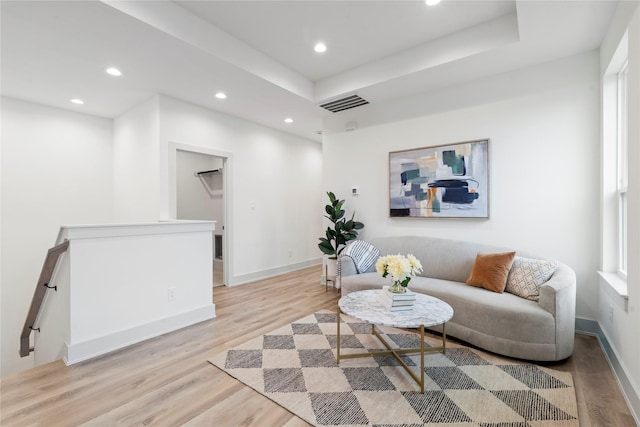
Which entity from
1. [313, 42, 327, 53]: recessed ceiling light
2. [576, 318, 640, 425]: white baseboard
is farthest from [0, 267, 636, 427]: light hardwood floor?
[313, 42, 327, 53]: recessed ceiling light

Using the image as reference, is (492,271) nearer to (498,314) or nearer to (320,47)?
(498,314)

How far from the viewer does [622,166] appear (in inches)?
101

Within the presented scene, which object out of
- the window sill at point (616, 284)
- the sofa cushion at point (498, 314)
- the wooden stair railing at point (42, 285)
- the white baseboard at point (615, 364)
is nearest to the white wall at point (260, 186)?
the wooden stair railing at point (42, 285)

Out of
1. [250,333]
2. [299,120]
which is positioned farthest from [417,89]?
[250,333]

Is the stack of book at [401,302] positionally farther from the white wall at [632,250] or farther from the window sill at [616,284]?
the window sill at [616,284]

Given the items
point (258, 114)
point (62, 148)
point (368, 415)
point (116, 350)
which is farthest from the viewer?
point (258, 114)

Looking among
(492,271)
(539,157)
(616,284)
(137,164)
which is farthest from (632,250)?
(137,164)

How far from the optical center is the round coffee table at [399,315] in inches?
76.4

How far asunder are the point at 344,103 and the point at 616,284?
3540 mm

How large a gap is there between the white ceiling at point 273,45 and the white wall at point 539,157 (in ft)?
0.85

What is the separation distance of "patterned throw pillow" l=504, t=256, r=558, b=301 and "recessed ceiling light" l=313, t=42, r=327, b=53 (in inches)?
120

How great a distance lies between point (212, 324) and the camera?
10.2ft

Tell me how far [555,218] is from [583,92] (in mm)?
1264

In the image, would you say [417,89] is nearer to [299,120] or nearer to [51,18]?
[299,120]
